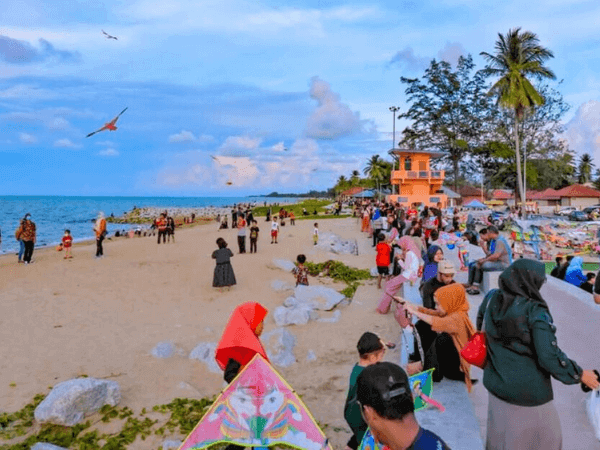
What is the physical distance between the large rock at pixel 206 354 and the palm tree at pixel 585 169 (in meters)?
100

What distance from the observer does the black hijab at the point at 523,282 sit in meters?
2.48

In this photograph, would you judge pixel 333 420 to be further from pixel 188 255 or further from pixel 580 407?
pixel 188 255

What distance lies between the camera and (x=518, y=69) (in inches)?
1294

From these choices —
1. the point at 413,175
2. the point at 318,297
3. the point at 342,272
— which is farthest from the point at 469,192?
the point at 318,297

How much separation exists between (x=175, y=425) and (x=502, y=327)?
3986 millimetres

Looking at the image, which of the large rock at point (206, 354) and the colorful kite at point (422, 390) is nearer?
the colorful kite at point (422, 390)

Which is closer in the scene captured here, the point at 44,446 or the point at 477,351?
the point at 477,351

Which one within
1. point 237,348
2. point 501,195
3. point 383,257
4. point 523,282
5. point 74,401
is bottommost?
point 74,401

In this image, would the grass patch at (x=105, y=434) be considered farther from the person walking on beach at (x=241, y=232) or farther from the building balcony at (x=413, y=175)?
the building balcony at (x=413, y=175)

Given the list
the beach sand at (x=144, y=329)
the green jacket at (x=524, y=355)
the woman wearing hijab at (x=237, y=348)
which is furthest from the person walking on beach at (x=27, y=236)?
the green jacket at (x=524, y=355)

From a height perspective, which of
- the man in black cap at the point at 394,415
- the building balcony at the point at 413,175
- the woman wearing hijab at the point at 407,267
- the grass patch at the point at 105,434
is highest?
the building balcony at the point at 413,175

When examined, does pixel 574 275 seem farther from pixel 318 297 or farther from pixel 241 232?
pixel 241 232

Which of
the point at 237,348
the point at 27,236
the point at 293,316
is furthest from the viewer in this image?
the point at 27,236

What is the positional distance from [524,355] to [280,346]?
17.7 feet
